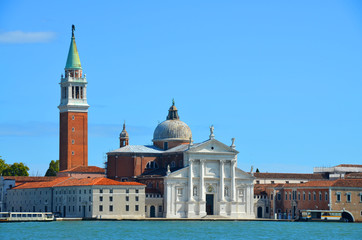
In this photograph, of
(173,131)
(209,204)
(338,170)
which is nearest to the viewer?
(209,204)

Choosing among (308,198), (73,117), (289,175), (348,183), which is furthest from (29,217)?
(289,175)

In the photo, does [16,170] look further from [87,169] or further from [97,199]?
[97,199]

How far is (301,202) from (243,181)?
6247 mm

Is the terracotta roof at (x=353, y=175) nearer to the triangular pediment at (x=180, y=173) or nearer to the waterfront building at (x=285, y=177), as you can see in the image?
the waterfront building at (x=285, y=177)

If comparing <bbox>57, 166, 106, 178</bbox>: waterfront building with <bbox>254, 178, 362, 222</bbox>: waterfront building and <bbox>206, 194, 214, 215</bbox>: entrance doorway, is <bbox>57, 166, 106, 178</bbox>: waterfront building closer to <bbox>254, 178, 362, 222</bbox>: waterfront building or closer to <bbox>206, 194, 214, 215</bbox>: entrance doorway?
<bbox>206, 194, 214, 215</bbox>: entrance doorway

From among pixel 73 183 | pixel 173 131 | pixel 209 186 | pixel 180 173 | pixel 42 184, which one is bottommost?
pixel 209 186

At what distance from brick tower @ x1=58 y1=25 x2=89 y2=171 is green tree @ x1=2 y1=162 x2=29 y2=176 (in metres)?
13.4

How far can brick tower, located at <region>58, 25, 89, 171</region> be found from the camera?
12181 centimetres
